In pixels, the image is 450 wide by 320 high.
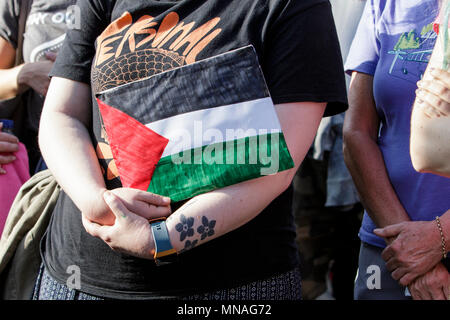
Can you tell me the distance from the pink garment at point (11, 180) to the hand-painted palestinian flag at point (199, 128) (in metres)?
0.76

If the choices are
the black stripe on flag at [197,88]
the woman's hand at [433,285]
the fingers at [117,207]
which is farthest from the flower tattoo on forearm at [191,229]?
the woman's hand at [433,285]

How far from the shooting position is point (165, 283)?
49.1 inches

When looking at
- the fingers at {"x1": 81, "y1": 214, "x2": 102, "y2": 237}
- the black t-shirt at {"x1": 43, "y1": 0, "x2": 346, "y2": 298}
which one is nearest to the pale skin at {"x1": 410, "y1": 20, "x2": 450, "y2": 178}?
the black t-shirt at {"x1": 43, "y1": 0, "x2": 346, "y2": 298}

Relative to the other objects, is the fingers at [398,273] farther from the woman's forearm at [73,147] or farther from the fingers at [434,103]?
the woman's forearm at [73,147]

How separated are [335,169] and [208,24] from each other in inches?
80.9

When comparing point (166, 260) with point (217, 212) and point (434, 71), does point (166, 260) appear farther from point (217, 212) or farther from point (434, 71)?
point (434, 71)

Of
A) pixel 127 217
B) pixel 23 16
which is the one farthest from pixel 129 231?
pixel 23 16

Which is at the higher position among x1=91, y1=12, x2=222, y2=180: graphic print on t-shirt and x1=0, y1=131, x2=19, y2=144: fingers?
x1=91, y1=12, x2=222, y2=180: graphic print on t-shirt

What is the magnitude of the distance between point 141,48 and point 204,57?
0.64 ft

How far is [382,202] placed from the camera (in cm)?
152

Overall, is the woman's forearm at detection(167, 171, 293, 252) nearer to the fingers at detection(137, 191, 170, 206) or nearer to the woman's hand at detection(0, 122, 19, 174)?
the fingers at detection(137, 191, 170, 206)

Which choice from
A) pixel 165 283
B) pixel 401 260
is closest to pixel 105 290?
pixel 165 283

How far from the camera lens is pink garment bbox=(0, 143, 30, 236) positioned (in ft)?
5.67

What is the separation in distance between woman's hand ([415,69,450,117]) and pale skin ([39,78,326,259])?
0.33 m
